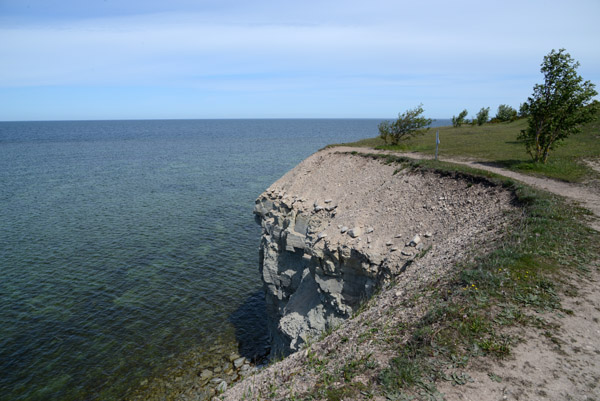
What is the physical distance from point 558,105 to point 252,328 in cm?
3104

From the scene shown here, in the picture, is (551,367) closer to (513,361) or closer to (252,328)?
(513,361)

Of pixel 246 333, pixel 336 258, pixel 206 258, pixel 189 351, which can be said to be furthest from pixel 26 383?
pixel 336 258

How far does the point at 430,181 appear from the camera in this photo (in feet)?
75.0

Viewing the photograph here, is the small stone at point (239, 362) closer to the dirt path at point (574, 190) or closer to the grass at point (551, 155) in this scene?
the dirt path at point (574, 190)

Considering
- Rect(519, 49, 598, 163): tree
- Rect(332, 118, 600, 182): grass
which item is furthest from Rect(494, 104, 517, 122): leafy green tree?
Rect(519, 49, 598, 163): tree

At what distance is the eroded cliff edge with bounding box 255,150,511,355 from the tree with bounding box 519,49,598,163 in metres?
13.4

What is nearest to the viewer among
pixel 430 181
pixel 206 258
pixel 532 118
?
pixel 430 181

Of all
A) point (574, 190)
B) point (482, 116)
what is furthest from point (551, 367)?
point (482, 116)

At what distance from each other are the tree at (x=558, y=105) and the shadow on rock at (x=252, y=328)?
27.3 m

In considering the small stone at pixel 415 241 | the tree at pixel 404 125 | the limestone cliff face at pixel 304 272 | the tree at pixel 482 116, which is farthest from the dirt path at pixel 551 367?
the tree at pixel 482 116

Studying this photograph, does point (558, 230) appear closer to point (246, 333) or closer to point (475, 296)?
point (475, 296)

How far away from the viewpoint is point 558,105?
91.1ft

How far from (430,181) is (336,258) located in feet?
28.8

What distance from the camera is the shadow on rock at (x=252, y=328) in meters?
24.7
